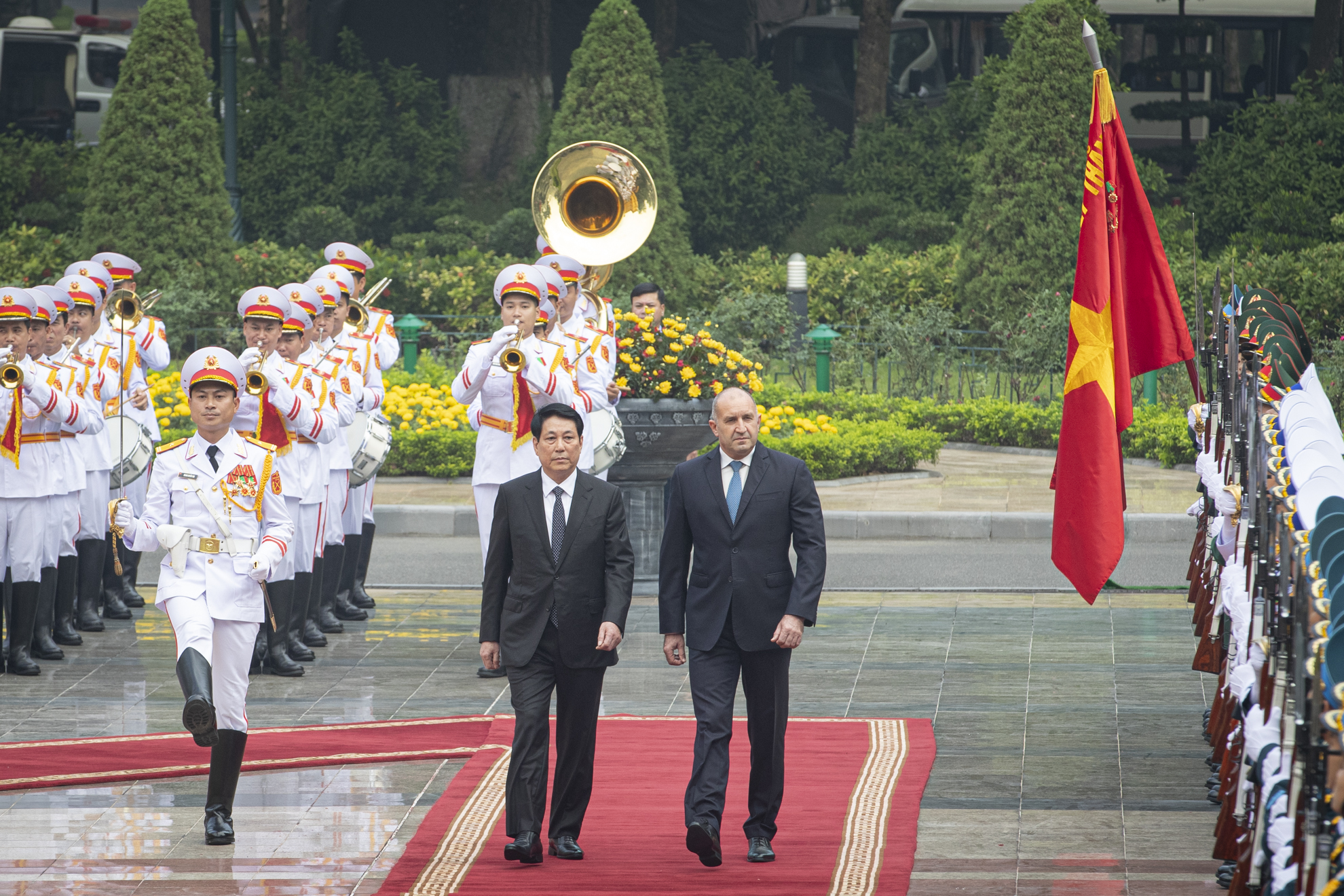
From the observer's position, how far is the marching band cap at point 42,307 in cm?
951

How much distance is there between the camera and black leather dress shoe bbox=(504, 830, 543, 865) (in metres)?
6.32

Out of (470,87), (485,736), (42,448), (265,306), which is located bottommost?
(485,736)

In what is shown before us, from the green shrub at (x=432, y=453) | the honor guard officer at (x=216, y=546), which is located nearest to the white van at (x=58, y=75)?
the green shrub at (x=432, y=453)

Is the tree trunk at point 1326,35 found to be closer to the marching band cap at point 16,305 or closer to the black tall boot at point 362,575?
the black tall boot at point 362,575

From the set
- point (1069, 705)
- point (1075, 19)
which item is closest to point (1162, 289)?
point (1069, 705)

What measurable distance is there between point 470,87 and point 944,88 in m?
8.13

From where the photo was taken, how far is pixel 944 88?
103 feet

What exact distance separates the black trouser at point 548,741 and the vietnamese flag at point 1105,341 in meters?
2.27

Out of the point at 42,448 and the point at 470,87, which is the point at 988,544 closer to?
the point at 42,448

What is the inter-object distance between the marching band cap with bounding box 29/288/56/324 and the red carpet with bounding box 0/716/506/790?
8.01 ft

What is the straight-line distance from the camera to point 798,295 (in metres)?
21.3

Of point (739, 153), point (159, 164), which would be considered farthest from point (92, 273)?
point (739, 153)

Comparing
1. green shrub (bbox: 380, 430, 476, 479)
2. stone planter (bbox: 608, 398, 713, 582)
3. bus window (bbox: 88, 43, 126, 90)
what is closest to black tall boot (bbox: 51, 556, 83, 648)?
stone planter (bbox: 608, 398, 713, 582)

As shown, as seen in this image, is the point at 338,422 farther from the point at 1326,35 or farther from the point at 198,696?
the point at 1326,35
